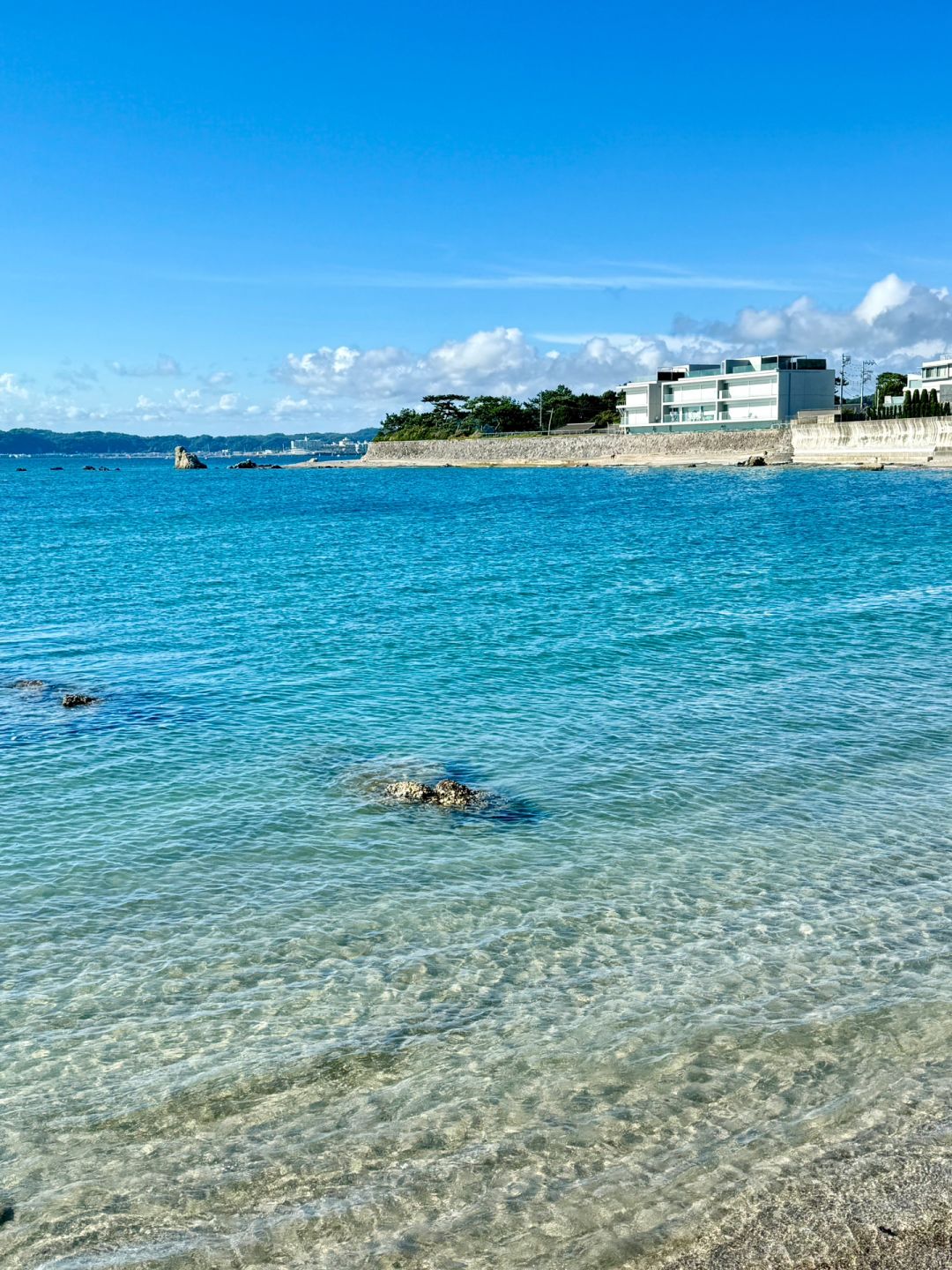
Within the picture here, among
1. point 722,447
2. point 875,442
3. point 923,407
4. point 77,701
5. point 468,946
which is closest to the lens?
point 468,946

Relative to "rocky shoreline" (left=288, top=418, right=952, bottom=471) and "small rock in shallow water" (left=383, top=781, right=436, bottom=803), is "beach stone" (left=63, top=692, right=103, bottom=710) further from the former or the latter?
"rocky shoreline" (left=288, top=418, right=952, bottom=471)

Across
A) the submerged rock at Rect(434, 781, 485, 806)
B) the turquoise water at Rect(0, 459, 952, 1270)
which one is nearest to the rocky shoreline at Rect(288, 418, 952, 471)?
the turquoise water at Rect(0, 459, 952, 1270)

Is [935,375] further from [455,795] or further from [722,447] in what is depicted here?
[455,795]

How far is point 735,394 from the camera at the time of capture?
150m

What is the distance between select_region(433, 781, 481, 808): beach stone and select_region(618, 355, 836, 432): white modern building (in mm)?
136251

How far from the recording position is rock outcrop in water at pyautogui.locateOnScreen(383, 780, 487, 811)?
13.7 m

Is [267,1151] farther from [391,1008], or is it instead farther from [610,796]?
[610,796]

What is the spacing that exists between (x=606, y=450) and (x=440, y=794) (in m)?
151

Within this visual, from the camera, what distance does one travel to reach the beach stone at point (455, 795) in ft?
44.8

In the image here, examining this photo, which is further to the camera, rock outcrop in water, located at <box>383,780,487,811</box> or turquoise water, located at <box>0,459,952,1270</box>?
rock outcrop in water, located at <box>383,780,487,811</box>

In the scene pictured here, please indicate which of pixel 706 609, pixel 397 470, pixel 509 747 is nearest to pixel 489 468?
pixel 397 470

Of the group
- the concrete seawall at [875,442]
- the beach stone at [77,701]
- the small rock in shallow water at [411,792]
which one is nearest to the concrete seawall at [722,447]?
the concrete seawall at [875,442]

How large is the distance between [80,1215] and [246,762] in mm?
9560

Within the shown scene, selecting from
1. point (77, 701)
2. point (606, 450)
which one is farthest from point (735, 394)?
point (77, 701)
